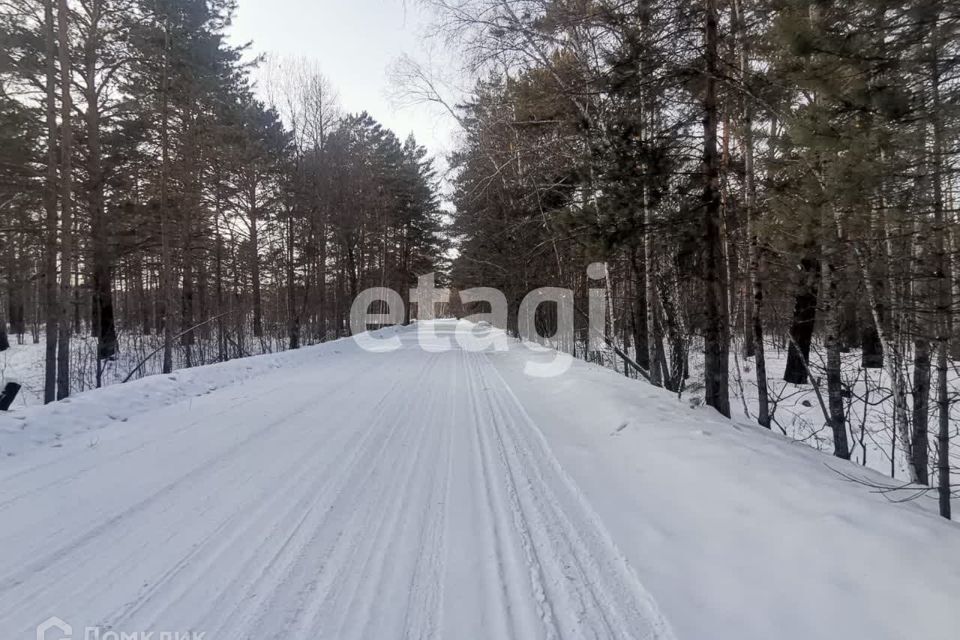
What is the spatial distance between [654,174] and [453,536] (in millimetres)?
5233

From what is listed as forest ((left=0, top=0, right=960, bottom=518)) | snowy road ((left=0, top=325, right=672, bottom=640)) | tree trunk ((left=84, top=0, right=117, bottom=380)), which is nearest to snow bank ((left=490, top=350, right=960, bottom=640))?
snowy road ((left=0, top=325, right=672, bottom=640))

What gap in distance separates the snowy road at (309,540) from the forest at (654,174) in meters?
2.91

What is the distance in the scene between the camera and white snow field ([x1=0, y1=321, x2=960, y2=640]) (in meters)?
2.06

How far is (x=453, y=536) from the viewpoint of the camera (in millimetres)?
2789

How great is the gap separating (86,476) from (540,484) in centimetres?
378

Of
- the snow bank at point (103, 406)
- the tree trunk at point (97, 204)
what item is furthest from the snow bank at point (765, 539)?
the tree trunk at point (97, 204)

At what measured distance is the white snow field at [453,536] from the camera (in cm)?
206

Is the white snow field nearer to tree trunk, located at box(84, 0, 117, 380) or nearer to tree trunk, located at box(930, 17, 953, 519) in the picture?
tree trunk, located at box(930, 17, 953, 519)

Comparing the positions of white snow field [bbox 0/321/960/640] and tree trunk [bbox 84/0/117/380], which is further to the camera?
tree trunk [bbox 84/0/117/380]

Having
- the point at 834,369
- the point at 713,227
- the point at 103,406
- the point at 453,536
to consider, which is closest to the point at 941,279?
the point at 713,227

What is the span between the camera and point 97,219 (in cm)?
1156

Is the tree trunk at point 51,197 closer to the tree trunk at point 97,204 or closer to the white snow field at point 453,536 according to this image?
the tree trunk at point 97,204

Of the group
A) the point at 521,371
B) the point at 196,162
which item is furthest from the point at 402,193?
the point at 521,371

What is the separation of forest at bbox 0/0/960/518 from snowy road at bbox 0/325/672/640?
2.91 metres
